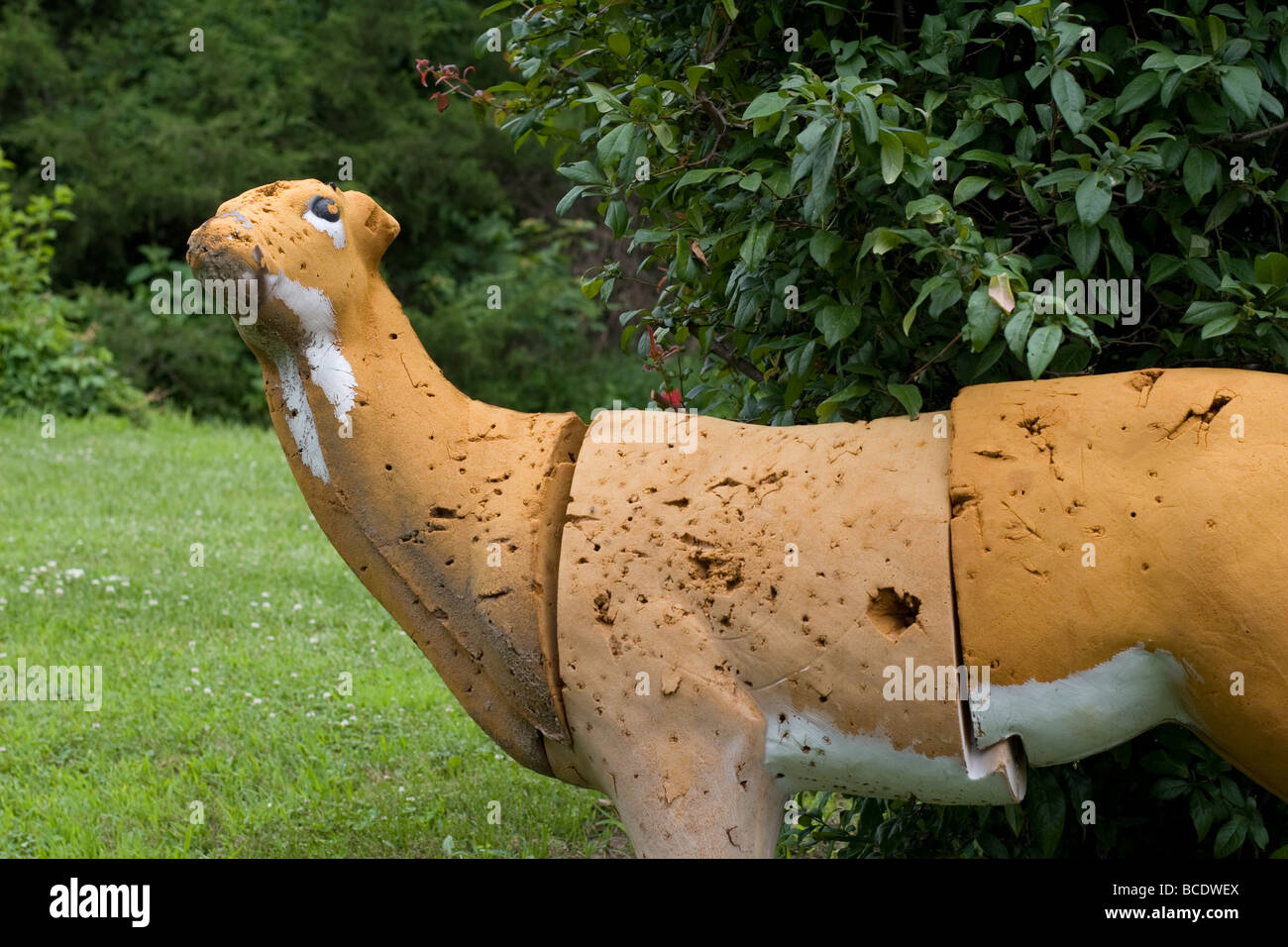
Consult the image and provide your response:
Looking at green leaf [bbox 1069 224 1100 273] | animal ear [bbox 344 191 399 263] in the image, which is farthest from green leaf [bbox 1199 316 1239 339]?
animal ear [bbox 344 191 399 263]

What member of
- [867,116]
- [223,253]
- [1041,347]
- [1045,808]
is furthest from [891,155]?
[1045,808]

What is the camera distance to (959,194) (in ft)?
9.46

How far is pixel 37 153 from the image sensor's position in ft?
44.3

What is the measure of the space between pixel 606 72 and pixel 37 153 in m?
11.9


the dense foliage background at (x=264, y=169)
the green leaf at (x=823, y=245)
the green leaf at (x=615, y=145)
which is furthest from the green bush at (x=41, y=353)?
the green leaf at (x=823, y=245)

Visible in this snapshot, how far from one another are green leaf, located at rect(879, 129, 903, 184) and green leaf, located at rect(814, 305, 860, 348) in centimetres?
Result: 40

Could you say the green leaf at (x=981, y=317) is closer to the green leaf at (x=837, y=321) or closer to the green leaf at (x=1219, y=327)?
the green leaf at (x=837, y=321)

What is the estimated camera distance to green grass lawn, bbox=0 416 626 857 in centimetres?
454

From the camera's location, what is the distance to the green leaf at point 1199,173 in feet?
9.40

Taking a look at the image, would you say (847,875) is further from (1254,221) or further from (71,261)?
(71,261)

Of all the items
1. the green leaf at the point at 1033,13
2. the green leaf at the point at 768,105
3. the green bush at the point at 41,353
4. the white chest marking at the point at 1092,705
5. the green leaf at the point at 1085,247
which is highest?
the green bush at the point at 41,353

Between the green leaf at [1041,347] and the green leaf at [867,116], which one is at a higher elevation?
the green leaf at [867,116]

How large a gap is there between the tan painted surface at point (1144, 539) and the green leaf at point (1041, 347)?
15 centimetres

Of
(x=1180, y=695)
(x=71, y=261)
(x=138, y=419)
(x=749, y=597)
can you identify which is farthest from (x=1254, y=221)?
(x=71, y=261)
